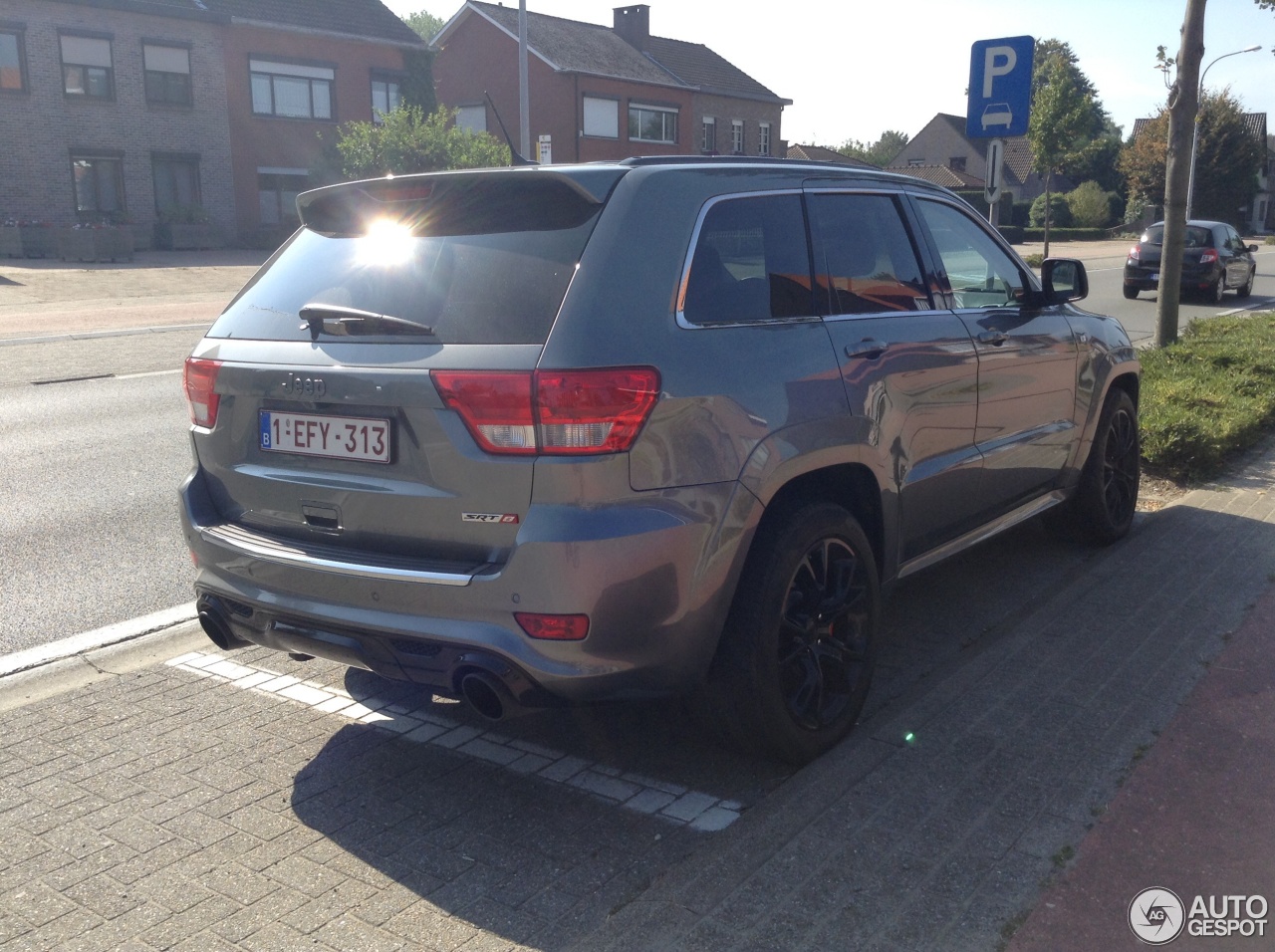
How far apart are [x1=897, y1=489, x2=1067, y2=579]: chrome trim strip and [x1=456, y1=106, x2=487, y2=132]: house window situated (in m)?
45.7

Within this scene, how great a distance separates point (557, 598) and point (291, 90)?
3990 cm

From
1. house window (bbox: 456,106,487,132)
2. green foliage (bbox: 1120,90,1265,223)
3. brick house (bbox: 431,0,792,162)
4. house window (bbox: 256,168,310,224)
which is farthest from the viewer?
green foliage (bbox: 1120,90,1265,223)

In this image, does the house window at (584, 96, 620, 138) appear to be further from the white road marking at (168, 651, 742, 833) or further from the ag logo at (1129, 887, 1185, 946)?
the ag logo at (1129, 887, 1185, 946)

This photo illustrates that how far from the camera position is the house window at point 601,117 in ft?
156

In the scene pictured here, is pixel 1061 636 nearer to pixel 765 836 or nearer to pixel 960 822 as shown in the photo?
pixel 960 822

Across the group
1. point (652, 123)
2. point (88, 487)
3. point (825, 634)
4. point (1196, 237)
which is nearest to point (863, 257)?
point (825, 634)

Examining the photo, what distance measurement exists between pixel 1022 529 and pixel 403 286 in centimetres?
425

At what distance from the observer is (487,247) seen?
11.1 feet

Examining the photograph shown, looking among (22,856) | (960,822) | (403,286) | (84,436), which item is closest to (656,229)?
(403,286)

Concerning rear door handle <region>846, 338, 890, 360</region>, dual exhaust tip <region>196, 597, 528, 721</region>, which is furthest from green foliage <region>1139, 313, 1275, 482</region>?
dual exhaust tip <region>196, 597, 528, 721</region>

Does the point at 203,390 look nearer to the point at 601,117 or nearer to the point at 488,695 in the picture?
the point at 488,695

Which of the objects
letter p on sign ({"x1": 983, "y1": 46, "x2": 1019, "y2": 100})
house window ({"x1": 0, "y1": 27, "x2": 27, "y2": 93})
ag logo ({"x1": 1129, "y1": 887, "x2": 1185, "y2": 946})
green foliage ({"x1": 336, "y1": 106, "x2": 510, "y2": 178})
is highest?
house window ({"x1": 0, "y1": 27, "x2": 27, "y2": 93})

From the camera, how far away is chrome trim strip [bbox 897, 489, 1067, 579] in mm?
4469

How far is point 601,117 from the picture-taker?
48.3m
